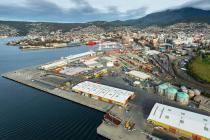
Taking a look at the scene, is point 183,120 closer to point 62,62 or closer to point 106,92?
point 106,92

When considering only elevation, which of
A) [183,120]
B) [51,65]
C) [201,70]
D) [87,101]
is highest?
[51,65]

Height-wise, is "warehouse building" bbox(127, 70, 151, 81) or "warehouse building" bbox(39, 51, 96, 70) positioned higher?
"warehouse building" bbox(39, 51, 96, 70)

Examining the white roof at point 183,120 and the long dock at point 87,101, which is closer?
the white roof at point 183,120

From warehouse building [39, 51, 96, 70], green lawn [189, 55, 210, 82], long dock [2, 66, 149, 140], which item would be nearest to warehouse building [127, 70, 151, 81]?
green lawn [189, 55, 210, 82]

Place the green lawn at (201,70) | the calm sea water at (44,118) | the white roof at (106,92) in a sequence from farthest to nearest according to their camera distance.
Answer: the green lawn at (201,70) < the white roof at (106,92) < the calm sea water at (44,118)

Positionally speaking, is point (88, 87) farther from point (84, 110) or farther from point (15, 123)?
point (15, 123)

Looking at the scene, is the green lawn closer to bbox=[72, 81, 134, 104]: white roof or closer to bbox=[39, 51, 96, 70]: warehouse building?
bbox=[72, 81, 134, 104]: white roof

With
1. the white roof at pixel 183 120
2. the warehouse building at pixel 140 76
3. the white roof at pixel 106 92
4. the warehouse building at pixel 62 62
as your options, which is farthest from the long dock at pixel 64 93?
the warehouse building at pixel 140 76

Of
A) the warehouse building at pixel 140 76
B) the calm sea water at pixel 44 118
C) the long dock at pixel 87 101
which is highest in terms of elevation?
the warehouse building at pixel 140 76

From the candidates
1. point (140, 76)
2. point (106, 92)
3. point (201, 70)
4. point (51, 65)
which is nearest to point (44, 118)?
point (106, 92)

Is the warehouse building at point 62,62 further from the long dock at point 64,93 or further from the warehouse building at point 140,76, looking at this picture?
the warehouse building at point 140,76
